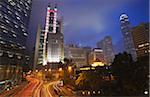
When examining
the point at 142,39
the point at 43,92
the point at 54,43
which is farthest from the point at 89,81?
the point at 142,39

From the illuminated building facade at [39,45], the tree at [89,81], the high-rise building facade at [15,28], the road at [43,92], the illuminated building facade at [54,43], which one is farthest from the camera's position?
the illuminated building facade at [39,45]

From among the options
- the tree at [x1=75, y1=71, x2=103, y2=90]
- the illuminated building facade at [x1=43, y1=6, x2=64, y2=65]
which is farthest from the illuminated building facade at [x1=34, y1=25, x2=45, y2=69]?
the tree at [x1=75, y1=71, x2=103, y2=90]

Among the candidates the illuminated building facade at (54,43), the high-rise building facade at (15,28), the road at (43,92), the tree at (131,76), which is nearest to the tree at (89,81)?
the road at (43,92)

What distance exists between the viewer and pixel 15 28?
1641cm

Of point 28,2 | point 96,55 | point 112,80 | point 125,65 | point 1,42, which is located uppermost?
point 28,2

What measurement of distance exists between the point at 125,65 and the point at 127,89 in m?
0.72

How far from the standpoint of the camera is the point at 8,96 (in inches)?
196

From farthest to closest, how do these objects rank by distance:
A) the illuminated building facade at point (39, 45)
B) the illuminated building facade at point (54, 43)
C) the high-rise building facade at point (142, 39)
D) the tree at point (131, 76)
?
1. the illuminated building facade at point (39, 45)
2. the illuminated building facade at point (54, 43)
3. the high-rise building facade at point (142, 39)
4. the tree at point (131, 76)

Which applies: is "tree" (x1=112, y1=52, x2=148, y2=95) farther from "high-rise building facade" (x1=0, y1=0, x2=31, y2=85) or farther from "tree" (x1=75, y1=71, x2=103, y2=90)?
"high-rise building facade" (x1=0, y1=0, x2=31, y2=85)

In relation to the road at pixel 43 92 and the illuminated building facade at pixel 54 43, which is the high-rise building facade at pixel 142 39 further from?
the illuminated building facade at pixel 54 43

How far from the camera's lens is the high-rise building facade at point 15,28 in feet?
43.9

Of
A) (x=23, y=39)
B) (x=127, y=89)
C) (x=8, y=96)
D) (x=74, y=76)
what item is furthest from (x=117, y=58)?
(x=23, y=39)

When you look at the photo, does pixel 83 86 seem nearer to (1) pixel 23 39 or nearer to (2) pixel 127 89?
(2) pixel 127 89

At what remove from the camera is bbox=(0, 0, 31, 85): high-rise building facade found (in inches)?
527
